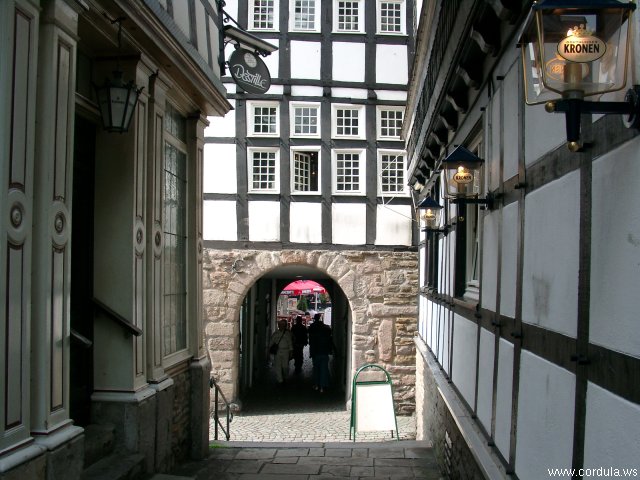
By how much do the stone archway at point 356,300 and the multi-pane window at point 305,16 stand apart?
14.8 ft

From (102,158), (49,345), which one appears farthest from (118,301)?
(49,345)

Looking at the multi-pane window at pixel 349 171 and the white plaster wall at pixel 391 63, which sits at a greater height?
the white plaster wall at pixel 391 63

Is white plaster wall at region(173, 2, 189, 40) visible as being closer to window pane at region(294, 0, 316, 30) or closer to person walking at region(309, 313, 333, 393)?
window pane at region(294, 0, 316, 30)

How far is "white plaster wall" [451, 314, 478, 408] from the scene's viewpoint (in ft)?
18.1

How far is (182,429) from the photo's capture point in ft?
23.2

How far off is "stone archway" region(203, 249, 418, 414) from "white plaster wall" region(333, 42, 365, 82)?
352cm

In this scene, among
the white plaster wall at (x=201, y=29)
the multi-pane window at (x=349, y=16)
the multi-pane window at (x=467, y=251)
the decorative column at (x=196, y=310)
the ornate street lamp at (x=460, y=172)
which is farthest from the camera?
the multi-pane window at (x=349, y=16)

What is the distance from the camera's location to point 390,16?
13.9 metres

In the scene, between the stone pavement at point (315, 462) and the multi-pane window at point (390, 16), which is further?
the multi-pane window at point (390, 16)

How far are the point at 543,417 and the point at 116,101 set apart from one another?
370 centimetres

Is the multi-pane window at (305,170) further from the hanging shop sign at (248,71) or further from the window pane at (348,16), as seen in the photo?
the hanging shop sign at (248,71)

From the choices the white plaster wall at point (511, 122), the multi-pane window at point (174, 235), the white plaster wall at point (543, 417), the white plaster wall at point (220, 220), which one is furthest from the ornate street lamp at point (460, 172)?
the white plaster wall at point (220, 220)

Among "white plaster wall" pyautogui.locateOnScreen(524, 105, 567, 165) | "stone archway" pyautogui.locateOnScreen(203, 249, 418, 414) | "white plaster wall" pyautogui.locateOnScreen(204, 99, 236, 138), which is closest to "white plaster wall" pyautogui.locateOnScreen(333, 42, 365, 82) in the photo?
"white plaster wall" pyautogui.locateOnScreen(204, 99, 236, 138)

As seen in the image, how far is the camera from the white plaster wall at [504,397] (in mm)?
4027
